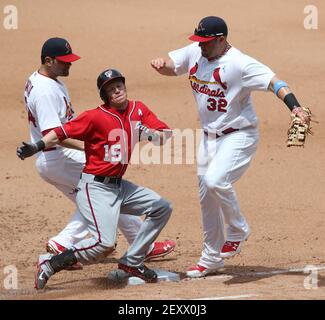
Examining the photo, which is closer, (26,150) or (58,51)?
(26,150)

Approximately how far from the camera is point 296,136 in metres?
8.12

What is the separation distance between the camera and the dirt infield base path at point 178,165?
29.6ft

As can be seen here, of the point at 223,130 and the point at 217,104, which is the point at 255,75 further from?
the point at 223,130

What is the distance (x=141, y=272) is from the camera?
8789 mm

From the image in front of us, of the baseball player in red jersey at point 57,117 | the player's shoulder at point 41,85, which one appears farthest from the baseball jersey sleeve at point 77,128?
the player's shoulder at point 41,85

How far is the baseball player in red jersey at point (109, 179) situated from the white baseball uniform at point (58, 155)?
555mm

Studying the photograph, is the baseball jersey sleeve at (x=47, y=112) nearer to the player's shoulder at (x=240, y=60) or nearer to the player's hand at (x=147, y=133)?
the player's hand at (x=147, y=133)

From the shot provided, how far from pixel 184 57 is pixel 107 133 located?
123cm

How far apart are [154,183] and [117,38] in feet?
18.7

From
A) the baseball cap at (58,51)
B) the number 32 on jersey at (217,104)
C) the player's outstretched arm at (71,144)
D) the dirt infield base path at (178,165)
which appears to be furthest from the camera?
the baseball cap at (58,51)

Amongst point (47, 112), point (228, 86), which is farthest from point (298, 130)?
point (47, 112)

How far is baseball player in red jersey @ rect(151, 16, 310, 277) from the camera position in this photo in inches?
341
